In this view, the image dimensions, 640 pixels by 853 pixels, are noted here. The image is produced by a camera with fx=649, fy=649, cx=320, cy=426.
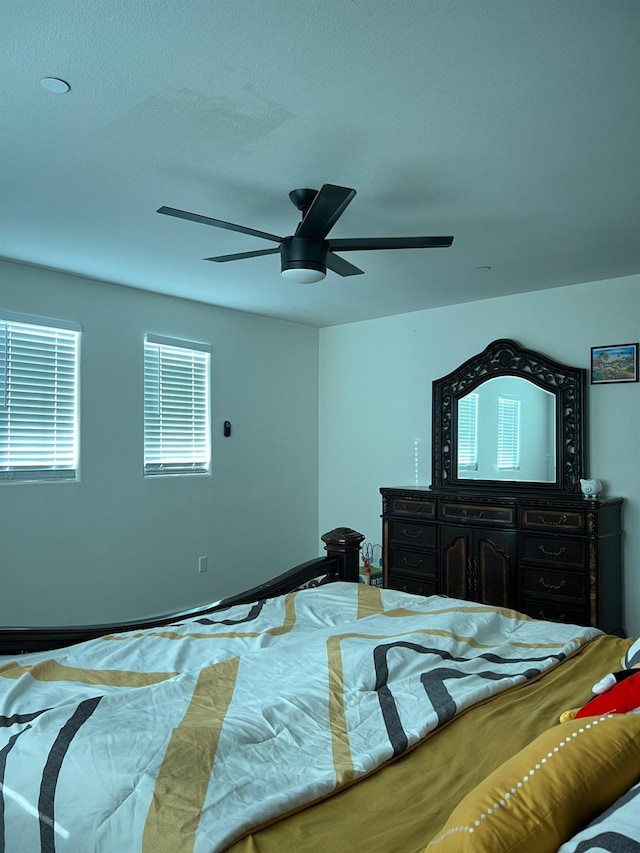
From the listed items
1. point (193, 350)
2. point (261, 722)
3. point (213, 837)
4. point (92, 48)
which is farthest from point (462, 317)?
point (213, 837)

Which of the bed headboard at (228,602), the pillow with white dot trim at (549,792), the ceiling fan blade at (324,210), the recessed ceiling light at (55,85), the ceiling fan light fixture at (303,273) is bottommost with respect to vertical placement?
the bed headboard at (228,602)

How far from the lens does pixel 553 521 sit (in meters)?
4.33

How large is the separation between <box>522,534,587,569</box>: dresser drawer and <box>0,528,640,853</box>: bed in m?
1.92

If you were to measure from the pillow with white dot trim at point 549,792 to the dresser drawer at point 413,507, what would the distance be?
12.0 feet

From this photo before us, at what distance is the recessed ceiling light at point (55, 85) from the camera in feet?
6.94

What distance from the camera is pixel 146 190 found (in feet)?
9.91

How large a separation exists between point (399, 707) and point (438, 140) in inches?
80.5

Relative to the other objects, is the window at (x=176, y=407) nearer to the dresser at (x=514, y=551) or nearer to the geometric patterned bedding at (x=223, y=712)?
the dresser at (x=514, y=551)

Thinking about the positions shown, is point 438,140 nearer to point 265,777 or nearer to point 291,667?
point 291,667

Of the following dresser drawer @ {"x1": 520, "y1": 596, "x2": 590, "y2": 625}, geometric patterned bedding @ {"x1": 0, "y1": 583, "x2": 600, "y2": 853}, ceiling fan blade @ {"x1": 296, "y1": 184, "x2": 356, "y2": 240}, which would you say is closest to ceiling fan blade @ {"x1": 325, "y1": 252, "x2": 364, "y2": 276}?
ceiling fan blade @ {"x1": 296, "y1": 184, "x2": 356, "y2": 240}

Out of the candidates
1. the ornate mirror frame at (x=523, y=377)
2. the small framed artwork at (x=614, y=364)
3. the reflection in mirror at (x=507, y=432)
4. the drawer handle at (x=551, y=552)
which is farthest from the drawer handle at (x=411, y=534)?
the small framed artwork at (x=614, y=364)

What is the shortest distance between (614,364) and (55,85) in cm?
387

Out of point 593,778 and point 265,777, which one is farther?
point 265,777

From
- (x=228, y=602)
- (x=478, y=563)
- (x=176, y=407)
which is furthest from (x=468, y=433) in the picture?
(x=228, y=602)
